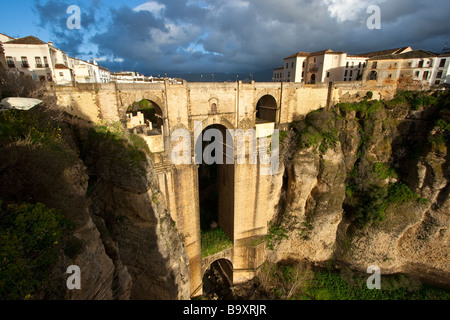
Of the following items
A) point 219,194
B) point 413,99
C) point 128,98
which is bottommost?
point 219,194

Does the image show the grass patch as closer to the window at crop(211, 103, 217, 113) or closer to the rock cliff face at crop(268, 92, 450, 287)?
the rock cliff face at crop(268, 92, 450, 287)

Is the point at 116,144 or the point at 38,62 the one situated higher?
the point at 38,62

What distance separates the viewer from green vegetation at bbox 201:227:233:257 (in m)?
17.5

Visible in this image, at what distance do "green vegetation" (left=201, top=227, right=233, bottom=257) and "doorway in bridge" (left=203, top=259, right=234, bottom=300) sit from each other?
1997 mm

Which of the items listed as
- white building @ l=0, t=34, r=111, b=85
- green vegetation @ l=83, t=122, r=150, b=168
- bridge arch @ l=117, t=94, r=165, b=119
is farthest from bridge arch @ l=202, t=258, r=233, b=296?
white building @ l=0, t=34, r=111, b=85

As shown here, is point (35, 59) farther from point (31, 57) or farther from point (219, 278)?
point (219, 278)

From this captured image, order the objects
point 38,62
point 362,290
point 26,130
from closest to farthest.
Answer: point 26,130, point 362,290, point 38,62

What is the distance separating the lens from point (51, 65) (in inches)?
835

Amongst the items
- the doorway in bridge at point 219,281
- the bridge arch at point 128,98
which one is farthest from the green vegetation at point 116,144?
the doorway in bridge at point 219,281

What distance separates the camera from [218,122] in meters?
15.4

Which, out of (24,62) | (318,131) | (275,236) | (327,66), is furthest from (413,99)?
(24,62)

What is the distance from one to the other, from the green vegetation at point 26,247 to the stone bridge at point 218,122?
850cm

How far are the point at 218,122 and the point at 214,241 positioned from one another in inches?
373

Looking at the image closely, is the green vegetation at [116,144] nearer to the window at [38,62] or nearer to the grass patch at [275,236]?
the grass patch at [275,236]
